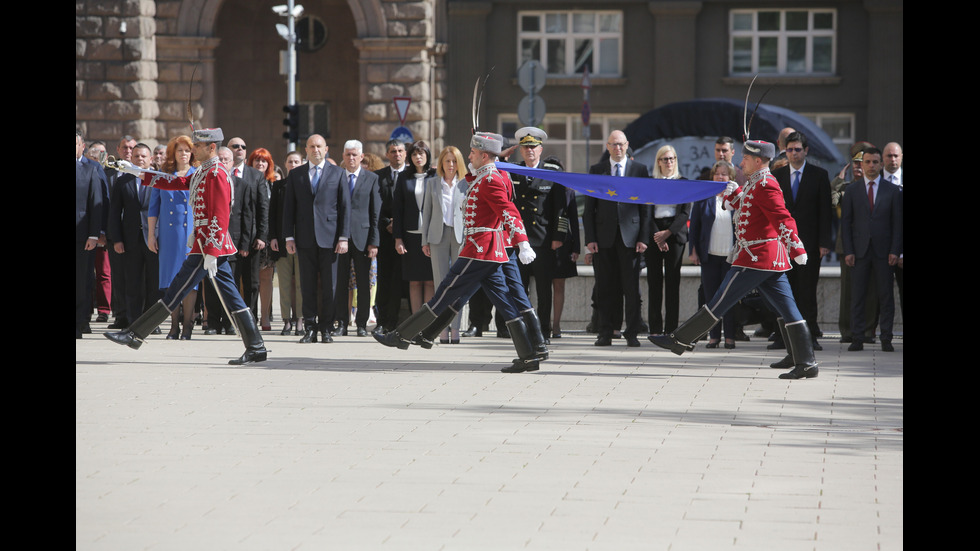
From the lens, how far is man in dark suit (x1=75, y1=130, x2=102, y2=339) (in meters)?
14.8

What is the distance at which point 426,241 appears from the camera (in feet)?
46.1

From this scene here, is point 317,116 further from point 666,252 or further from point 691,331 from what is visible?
point 691,331

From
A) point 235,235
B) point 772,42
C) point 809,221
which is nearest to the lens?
point 809,221

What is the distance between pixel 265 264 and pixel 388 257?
152cm

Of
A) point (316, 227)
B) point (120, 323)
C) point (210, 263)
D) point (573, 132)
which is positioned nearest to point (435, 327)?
point (210, 263)

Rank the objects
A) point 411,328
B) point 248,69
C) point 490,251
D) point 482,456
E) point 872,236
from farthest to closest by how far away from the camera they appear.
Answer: point 248,69
point 872,236
point 411,328
point 490,251
point 482,456

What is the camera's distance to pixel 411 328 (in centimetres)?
1161

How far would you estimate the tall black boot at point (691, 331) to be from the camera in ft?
37.1

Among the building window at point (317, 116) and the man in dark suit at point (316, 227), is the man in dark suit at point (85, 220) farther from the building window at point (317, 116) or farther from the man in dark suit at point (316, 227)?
the building window at point (317, 116)

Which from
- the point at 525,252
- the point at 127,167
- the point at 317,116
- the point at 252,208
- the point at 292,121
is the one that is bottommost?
the point at 525,252

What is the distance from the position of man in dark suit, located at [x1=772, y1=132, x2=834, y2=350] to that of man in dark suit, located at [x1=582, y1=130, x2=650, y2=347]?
1380 mm

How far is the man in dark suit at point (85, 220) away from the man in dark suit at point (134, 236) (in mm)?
161

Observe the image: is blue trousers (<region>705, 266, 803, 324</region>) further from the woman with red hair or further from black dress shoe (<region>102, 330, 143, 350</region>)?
the woman with red hair

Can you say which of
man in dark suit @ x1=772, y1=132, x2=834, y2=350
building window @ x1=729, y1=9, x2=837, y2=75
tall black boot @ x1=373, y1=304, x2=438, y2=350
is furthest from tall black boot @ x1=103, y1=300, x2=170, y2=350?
building window @ x1=729, y1=9, x2=837, y2=75
